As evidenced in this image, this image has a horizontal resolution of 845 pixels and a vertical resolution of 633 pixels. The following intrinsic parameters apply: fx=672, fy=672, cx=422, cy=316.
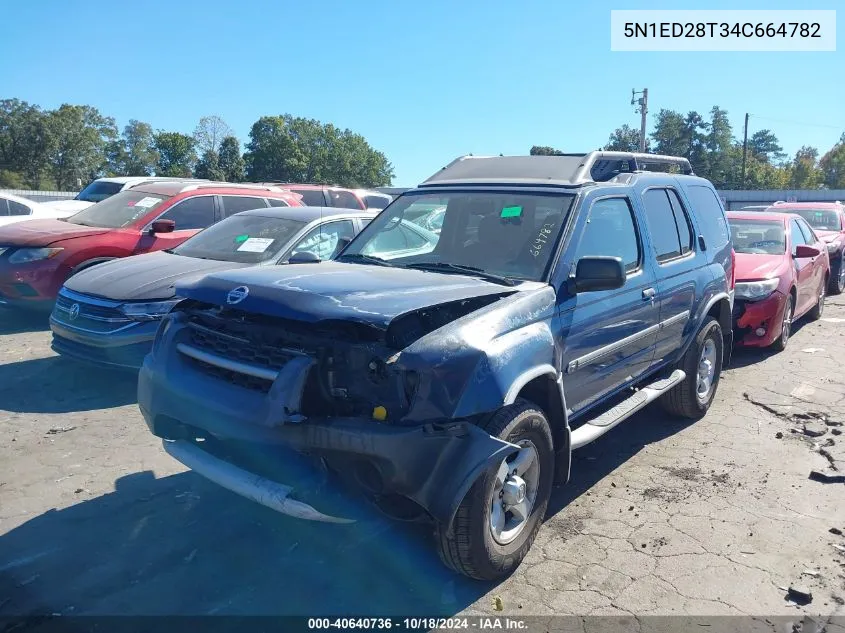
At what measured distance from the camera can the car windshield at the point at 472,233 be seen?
13.3ft

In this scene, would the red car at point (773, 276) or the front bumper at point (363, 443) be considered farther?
the red car at point (773, 276)

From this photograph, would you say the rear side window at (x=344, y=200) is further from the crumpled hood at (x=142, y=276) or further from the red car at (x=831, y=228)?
the red car at (x=831, y=228)

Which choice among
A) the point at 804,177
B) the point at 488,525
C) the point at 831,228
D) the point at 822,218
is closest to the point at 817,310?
the point at 831,228

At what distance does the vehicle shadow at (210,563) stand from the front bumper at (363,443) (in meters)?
0.33

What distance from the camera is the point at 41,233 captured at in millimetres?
8070

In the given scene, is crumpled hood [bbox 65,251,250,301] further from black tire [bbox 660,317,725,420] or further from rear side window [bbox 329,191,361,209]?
rear side window [bbox 329,191,361,209]

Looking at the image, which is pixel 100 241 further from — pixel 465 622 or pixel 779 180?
pixel 779 180

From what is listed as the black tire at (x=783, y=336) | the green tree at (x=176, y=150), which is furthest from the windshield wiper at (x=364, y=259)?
the green tree at (x=176, y=150)

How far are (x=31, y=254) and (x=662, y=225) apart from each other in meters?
6.91

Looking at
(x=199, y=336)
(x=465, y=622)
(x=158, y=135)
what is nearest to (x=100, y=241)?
(x=199, y=336)

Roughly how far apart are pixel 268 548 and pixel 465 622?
1.18m

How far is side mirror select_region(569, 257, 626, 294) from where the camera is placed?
3701 mm

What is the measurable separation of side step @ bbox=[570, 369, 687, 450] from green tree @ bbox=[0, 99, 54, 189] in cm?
6630

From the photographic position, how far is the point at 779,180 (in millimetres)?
81938
